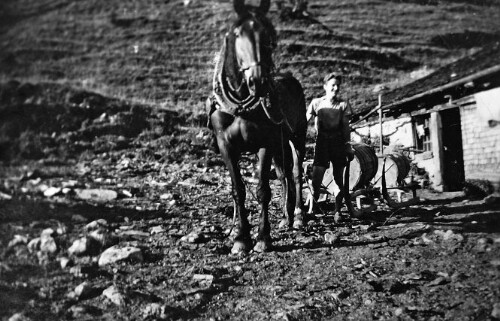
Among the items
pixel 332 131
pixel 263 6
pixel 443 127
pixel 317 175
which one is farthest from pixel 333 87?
pixel 443 127

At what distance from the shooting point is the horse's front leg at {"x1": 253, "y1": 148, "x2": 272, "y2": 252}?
3604 millimetres

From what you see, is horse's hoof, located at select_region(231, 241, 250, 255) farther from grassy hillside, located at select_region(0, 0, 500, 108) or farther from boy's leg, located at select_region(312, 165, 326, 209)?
grassy hillside, located at select_region(0, 0, 500, 108)

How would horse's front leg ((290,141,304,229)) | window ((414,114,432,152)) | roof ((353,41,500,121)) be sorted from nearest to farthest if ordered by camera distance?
1. roof ((353,41,500,121))
2. horse's front leg ((290,141,304,229))
3. window ((414,114,432,152))

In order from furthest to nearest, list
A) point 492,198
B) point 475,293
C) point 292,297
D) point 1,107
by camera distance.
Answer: point 1,107
point 492,198
point 292,297
point 475,293

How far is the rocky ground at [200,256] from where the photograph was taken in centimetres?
237

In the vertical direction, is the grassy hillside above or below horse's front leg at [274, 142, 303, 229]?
above

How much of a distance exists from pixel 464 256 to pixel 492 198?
4.41 feet

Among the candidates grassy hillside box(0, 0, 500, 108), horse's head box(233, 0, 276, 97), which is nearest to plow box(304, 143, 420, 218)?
horse's head box(233, 0, 276, 97)

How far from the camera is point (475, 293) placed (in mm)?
2088

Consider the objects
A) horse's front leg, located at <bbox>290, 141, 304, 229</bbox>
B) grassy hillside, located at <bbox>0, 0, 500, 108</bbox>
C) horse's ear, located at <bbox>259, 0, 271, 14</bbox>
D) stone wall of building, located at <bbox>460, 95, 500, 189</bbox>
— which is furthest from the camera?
grassy hillside, located at <bbox>0, 0, 500, 108</bbox>

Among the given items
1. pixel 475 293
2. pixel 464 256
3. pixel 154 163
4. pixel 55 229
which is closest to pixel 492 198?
pixel 464 256

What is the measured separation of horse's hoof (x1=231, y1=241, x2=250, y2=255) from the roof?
279 cm

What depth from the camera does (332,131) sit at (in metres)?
4.74

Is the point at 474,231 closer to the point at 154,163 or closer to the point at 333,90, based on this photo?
the point at 333,90
